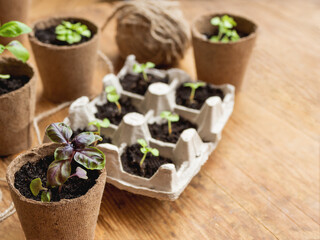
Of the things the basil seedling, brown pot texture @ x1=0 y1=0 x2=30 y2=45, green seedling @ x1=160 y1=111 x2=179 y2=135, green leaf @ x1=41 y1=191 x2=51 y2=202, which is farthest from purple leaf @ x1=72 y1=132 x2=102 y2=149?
brown pot texture @ x1=0 y1=0 x2=30 y2=45

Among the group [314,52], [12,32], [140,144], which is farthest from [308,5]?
[12,32]

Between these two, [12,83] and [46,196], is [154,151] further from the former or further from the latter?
[12,83]

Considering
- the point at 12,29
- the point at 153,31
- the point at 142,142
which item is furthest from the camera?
the point at 153,31

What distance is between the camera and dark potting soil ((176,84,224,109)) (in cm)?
124

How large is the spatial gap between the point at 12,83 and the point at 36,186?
43 cm

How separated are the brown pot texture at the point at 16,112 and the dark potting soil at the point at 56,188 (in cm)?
24

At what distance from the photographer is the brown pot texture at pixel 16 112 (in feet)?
3.33

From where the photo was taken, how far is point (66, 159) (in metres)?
0.75

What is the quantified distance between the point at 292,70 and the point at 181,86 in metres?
0.46

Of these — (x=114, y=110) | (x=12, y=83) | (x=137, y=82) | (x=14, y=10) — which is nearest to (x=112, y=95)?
(x=114, y=110)

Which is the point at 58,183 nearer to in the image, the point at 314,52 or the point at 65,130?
the point at 65,130

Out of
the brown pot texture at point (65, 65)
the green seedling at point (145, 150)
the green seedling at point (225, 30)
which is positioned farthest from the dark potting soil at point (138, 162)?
the green seedling at point (225, 30)

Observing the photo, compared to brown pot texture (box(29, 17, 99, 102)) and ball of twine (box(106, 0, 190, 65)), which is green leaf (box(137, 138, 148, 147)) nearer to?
brown pot texture (box(29, 17, 99, 102))

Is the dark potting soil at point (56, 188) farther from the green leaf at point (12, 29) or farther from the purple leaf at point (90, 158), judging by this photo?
A: the green leaf at point (12, 29)
